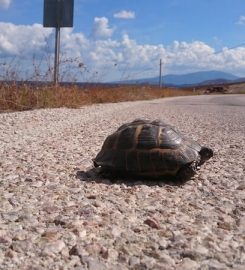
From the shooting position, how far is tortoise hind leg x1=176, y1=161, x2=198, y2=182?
396 cm

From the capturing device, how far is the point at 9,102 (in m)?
10.8

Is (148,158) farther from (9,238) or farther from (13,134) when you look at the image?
(13,134)

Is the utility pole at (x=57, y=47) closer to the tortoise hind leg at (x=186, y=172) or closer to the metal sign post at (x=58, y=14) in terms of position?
the metal sign post at (x=58, y=14)

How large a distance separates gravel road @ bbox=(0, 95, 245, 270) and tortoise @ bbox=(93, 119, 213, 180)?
127mm

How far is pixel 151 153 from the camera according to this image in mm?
3893

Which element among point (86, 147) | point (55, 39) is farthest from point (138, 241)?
point (55, 39)

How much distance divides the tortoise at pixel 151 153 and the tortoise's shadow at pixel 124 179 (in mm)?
57

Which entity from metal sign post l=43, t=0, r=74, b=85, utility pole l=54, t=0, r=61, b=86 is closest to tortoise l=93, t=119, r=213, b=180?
utility pole l=54, t=0, r=61, b=86

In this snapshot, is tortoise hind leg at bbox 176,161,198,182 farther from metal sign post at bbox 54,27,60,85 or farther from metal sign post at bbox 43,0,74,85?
metal sign post at bbox 43,0,74,85

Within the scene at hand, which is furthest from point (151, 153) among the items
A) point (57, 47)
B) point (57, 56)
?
point (57, 47)

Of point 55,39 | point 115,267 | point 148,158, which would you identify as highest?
point 55,39

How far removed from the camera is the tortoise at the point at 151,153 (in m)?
3.89

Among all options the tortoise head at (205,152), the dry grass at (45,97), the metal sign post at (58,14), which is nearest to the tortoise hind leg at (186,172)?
the tortoise head at (205,152)

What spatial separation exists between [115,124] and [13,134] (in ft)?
8.55
